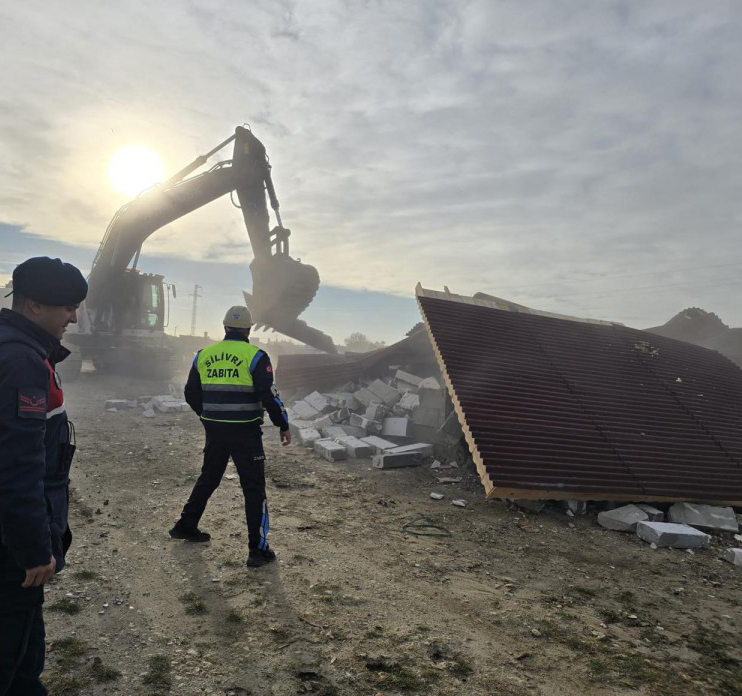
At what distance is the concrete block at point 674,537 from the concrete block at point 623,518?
16cm

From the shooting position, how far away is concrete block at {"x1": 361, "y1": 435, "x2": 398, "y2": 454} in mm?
7016

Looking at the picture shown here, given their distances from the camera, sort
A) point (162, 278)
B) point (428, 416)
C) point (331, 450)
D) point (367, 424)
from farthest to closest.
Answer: point (162, 278) → point (367, 424) → point (428, 416) → point (331, 450)

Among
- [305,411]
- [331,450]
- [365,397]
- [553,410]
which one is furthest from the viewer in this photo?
[305,411]

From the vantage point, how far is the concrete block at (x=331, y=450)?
690 cm

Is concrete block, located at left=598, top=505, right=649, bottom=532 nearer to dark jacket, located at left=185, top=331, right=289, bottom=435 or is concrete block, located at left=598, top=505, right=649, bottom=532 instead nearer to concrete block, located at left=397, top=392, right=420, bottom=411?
dark jacket, located at left=185, top=331, right=289, bottom=435

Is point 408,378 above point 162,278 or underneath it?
underneath

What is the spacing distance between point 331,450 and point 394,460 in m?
1.01

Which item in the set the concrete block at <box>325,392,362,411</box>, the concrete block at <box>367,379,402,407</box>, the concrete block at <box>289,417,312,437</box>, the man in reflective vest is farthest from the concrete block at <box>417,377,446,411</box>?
the man in reflective vest

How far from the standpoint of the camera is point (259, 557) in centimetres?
354

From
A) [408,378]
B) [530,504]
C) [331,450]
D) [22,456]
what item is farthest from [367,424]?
[22,456]

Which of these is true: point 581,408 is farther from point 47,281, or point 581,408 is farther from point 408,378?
point 47,281

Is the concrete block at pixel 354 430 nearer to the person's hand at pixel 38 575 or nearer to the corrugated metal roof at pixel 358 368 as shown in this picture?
the corrugated metal roof at pixel 358 368

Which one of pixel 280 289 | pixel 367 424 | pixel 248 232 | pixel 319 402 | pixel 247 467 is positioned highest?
pixel 248 232

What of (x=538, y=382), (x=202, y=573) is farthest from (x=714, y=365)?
(x=202, y=573)
